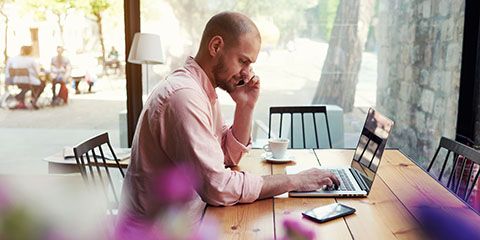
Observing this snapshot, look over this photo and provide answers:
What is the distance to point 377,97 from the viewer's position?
13.5ft

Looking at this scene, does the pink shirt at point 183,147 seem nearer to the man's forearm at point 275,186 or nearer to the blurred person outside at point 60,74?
the man's forearm at point 275,186

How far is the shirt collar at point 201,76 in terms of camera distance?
162 centimetres

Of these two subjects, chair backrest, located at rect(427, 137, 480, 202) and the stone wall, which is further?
the stone wall

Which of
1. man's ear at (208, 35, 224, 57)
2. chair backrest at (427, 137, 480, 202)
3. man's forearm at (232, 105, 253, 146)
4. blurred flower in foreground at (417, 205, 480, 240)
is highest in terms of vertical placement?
man's ear at (208, 35, 224, 57)

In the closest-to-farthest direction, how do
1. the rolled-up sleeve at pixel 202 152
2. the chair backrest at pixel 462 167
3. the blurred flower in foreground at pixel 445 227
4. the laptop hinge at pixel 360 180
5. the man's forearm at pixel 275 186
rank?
the blurred flower in foreground at pixel 445 227, the rolled-up sleeve at pixel 202 152, the man's forearm at pixel 275 186, the laptop hinge at pixel 360 180, the chair backrest at pixel 462 167

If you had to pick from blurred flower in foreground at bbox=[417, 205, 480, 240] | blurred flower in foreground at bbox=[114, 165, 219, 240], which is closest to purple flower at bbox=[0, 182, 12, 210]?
blurred flower in foreground at bbox=[114, 165, 219, 240]

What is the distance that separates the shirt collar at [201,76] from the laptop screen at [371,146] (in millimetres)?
540

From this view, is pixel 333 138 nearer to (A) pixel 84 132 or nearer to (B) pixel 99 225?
(A) pixel 84 132

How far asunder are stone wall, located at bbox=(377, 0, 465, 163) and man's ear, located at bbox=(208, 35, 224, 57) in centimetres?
199

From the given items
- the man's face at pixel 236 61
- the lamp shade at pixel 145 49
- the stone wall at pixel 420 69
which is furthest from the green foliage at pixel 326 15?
the man's face at pixel 236 61

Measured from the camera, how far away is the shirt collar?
5.32 feet

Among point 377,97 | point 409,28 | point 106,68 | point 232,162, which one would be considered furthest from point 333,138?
point 232,162

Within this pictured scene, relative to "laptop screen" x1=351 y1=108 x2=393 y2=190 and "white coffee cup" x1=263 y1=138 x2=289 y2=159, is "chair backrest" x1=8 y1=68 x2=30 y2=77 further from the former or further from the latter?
"laptop screen" x1=351 y1=108 x2=393 y2=190

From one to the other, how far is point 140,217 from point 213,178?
277 mm
